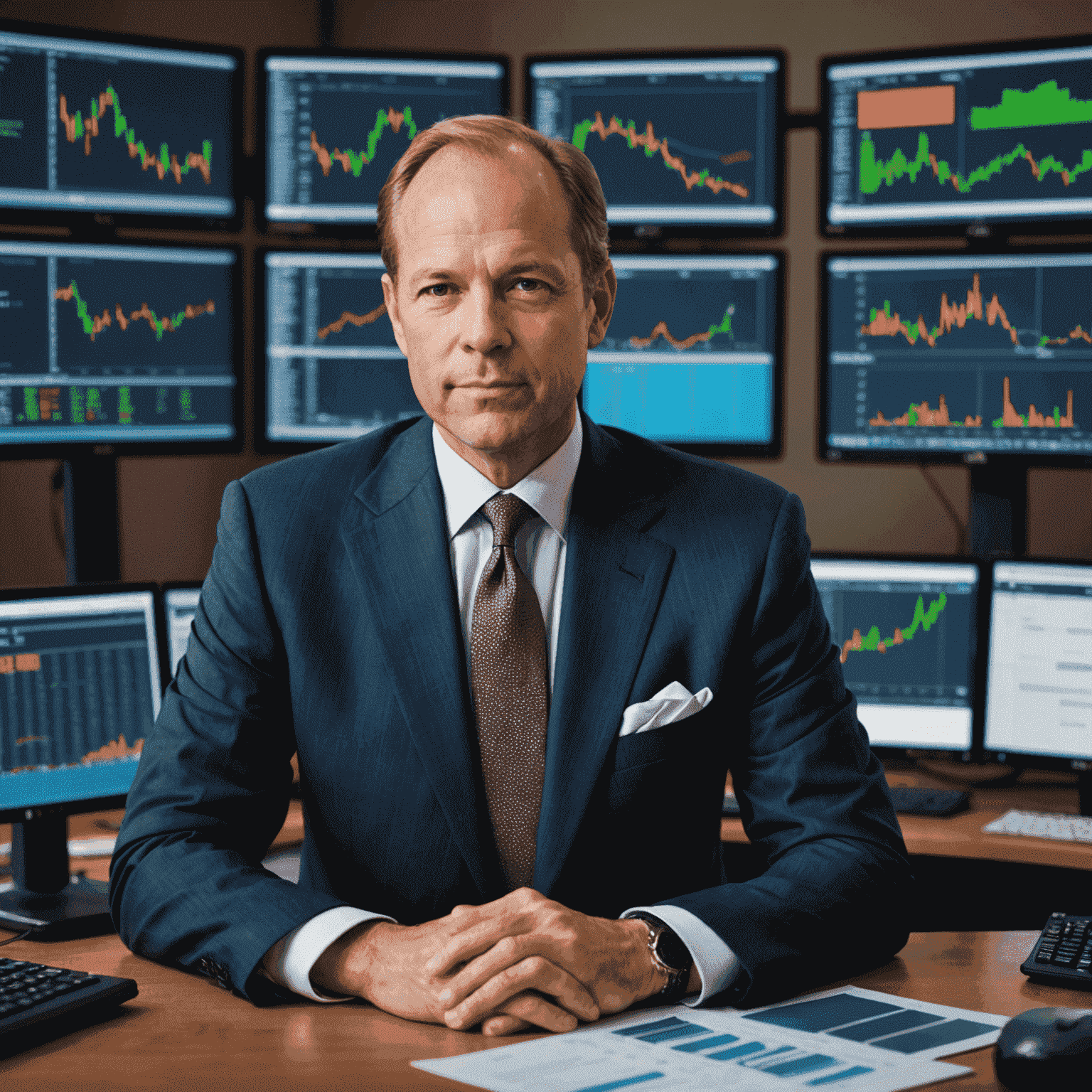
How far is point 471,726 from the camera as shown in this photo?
1284 millimetres

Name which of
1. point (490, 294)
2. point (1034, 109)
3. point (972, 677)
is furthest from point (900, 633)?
point (490, 294)

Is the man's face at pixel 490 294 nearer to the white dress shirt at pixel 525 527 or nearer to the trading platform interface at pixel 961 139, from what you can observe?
the white dress shirt at pixel 525 527

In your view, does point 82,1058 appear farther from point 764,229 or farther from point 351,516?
point 764,229

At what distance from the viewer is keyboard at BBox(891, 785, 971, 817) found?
2111 millimetres

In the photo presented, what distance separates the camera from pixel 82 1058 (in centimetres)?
98

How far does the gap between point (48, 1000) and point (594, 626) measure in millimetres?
597

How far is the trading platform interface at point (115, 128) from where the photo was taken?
6.57 feet

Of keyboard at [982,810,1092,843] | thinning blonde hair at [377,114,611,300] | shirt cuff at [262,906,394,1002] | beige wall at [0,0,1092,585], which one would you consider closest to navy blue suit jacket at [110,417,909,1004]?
shirt cuff at [262,906,394,1002]

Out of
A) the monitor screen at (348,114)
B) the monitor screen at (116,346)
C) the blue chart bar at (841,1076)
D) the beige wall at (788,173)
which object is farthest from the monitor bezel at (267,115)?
the blue chart bar at (841,1076)

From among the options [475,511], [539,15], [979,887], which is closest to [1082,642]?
[979,887]

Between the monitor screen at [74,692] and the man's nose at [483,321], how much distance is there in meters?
0.75

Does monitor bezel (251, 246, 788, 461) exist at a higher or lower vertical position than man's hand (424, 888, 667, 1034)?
higher

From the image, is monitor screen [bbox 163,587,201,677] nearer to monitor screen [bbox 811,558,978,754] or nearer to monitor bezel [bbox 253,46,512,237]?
monitor bezel [bbox 253,46,512,237]

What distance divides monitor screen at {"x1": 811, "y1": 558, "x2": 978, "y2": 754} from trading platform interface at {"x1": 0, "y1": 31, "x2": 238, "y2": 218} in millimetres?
1265
